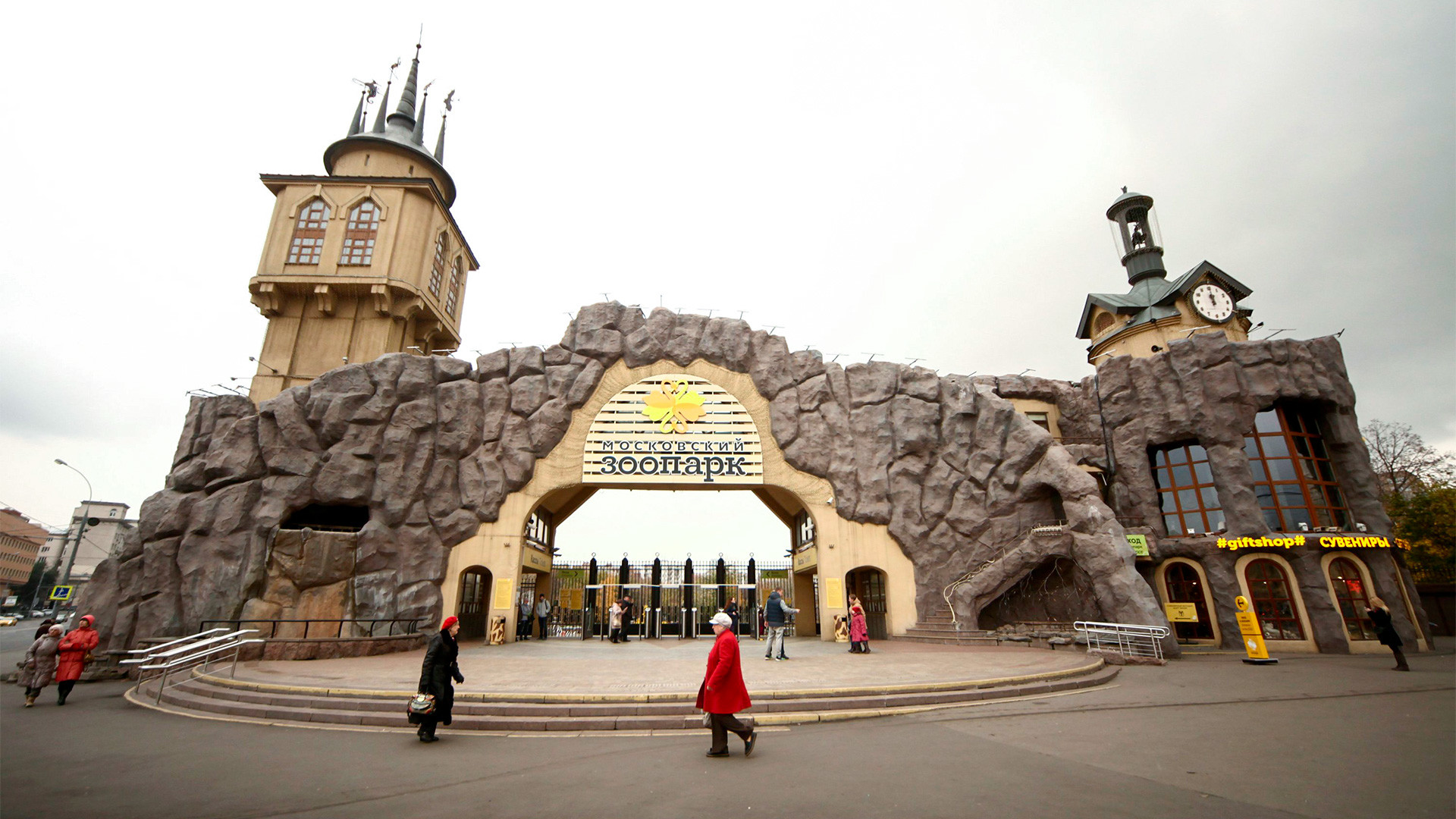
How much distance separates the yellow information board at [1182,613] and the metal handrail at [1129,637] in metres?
4.33

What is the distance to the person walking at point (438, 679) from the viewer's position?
8.02 metres

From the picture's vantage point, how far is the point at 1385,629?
47.9 ft

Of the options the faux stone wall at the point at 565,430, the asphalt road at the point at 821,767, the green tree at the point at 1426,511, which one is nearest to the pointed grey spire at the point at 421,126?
the faux stone wall at the point at 565,430

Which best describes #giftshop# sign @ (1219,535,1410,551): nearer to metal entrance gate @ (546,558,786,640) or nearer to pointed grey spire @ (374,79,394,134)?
metal entrance gate @ (546,558,786,640)

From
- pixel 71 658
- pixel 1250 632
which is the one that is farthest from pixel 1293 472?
pixel 71 658

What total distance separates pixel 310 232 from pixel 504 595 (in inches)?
736

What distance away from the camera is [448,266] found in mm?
30688

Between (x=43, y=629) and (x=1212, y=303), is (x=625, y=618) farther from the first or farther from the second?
(x=1212, y=303)

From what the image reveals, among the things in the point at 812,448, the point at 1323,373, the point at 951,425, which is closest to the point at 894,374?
the point at 951,425

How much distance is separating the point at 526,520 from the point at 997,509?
56.7 feet

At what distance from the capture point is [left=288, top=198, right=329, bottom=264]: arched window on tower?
1056 inches

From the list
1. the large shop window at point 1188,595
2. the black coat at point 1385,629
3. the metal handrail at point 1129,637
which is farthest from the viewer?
the large shop window at point 1188,595

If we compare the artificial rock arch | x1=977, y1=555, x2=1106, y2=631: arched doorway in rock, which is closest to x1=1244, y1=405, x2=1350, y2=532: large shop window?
the artificial rock arch

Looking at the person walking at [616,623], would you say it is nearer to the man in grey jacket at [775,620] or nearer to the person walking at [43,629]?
the man in grey jacket at [775,620]
